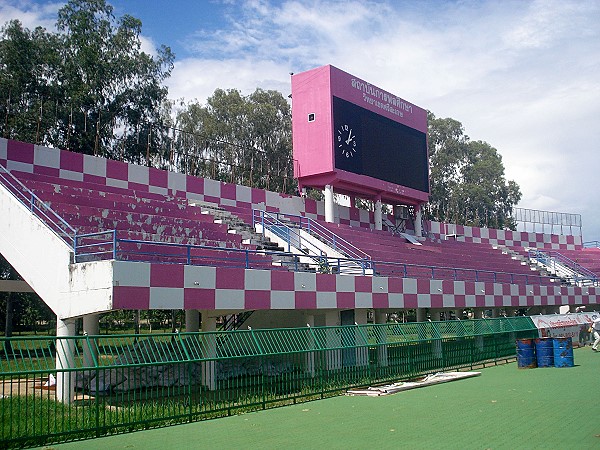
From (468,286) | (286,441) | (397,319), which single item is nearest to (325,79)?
(468,286)

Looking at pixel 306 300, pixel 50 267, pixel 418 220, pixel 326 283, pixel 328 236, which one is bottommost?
pixel 306 300

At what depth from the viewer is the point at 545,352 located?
16.1 meters

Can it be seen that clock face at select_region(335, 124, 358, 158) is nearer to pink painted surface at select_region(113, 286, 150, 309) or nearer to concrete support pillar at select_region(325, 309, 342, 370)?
concrete support pillar at select_region(325, 309, 342, 370)

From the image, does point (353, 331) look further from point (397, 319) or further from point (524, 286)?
point (397, 319)

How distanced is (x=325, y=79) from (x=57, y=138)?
49.1 feet

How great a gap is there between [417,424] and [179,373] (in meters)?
3.54

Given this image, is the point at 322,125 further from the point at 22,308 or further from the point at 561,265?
the point at 561,265

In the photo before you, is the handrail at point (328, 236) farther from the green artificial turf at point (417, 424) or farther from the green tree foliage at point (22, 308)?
the green tree foliage at point (22, 308)

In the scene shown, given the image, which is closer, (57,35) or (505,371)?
(505,371)

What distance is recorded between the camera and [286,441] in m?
7.38

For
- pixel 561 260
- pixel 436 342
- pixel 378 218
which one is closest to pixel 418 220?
pixel 378 218

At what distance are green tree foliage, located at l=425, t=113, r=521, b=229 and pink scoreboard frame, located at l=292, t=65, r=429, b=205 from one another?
117 feet

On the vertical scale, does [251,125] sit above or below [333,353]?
above

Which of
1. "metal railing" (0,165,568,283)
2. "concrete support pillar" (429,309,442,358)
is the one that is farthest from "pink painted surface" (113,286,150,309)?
"concrete support pillar" (429,309,442,358)
